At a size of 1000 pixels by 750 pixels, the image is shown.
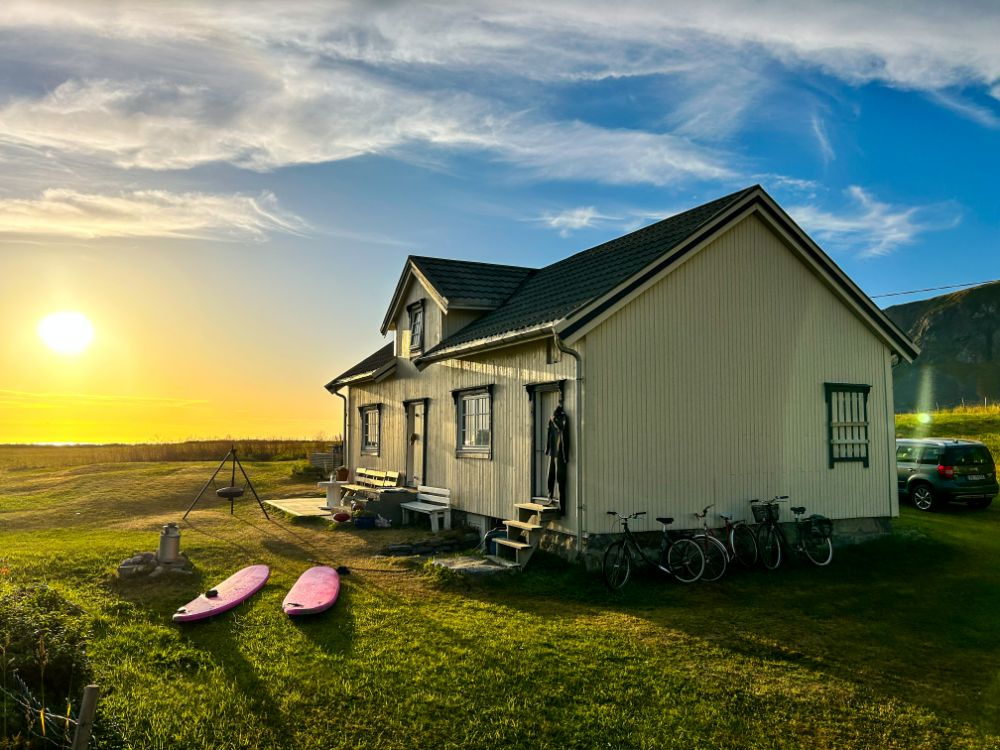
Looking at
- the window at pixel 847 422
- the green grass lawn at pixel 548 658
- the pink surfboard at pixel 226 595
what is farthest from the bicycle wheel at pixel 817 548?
the pink surfboard at pixel 226 595

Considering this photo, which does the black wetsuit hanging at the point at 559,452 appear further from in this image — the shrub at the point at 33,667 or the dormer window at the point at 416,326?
the dormer window at the point at 416,326

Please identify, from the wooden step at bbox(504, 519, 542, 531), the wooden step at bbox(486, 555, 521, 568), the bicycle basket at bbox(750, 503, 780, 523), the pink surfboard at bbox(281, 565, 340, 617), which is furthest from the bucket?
the bicycle basket at bbox(750, 503, 780, 523)

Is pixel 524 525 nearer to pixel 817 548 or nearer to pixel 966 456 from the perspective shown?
pixel 817 548

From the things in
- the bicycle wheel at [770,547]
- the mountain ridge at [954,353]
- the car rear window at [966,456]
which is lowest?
the bicycle wheel at [770,547]

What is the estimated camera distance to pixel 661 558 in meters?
11.6

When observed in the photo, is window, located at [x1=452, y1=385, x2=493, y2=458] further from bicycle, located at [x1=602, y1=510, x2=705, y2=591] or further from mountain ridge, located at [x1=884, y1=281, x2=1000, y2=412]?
mountain ridge, located at [x1=884, y1=281, x2=1000, y2=412]

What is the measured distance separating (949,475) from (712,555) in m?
10.6

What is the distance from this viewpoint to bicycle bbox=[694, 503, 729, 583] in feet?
37.2

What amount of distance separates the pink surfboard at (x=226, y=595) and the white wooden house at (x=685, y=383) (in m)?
4.45

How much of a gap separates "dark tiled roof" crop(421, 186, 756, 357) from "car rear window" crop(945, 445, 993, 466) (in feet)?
33.5

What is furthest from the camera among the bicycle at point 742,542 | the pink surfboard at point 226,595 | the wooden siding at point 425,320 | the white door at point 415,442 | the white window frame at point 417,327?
the white window frame at point 417,327

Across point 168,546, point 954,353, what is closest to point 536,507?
point 168,546

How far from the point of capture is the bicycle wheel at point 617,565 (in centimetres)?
1059

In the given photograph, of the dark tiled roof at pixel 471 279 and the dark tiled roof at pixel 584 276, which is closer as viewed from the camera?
the dark tiled roof at pixel 584 276
